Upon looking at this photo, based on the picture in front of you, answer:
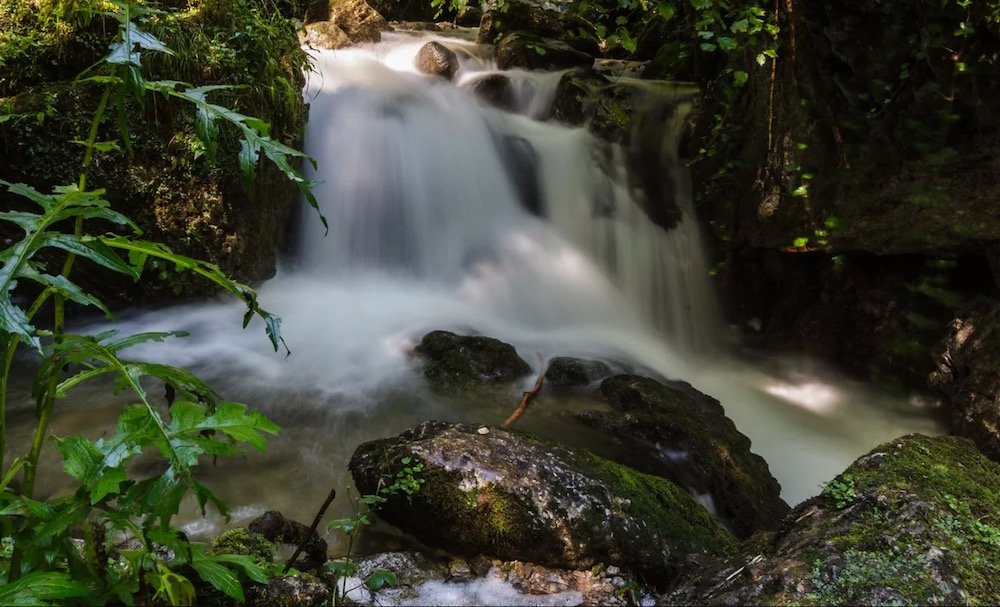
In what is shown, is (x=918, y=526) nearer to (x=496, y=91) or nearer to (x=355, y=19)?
(x=496, y=91)

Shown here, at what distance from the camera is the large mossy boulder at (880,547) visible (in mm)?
1481

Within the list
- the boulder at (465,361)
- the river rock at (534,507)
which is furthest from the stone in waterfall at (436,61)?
the river rock at (534,507)

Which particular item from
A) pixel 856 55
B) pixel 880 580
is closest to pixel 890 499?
pixel 880 580

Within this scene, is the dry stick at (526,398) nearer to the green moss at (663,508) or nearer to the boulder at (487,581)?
the green moss at (663,508)

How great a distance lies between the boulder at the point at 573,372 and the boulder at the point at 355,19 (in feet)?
24.5

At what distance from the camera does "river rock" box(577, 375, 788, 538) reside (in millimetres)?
3385

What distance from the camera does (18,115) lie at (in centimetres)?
416

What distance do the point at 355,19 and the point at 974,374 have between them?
9.69 meters

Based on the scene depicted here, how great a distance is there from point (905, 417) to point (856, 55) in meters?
3.07

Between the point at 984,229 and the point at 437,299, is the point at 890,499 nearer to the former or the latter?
the point at 984,229

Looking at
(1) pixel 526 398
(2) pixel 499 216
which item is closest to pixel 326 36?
(2) pixel 499 216

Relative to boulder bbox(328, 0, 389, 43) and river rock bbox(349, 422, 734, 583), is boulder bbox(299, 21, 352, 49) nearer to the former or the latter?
boulder bbox(328, 0, 389, 43)

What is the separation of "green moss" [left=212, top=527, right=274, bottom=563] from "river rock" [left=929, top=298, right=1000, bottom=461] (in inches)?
182

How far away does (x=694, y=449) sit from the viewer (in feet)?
12.0
